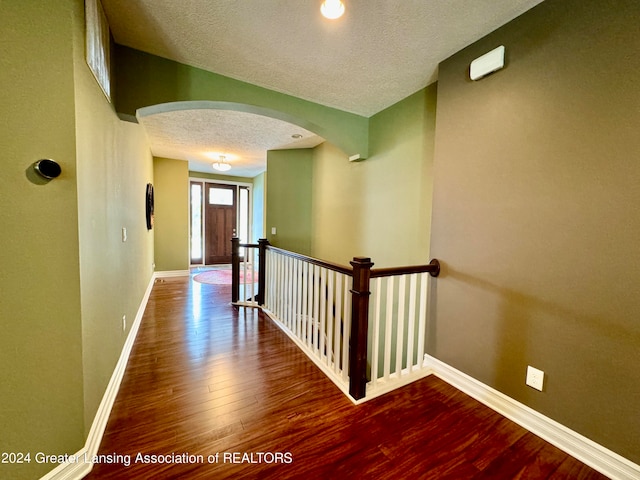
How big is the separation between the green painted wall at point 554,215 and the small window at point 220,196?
20.4ft

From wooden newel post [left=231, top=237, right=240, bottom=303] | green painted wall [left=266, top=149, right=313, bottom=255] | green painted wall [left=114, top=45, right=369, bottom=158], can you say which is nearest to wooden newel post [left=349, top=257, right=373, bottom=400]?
green painted wall [left=114, top=45, right=369, bottom=158]

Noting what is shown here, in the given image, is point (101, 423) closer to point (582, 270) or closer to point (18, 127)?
point (18, 127)

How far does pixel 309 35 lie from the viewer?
1756 mm

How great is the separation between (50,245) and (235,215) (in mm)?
6282

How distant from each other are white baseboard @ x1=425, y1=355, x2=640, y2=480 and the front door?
20.9 ft

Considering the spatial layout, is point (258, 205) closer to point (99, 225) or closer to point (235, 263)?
point (235, 263)

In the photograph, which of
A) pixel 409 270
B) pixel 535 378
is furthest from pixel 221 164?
pixel 535 378

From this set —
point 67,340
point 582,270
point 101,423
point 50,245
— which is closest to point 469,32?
point 582,270

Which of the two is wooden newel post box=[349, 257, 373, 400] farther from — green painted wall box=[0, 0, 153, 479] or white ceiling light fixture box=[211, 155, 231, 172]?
white ceiling light fixture box=[211, 155, 231, 172]

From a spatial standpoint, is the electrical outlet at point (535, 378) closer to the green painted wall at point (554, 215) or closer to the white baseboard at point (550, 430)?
the green painted wall at point (554, 215)

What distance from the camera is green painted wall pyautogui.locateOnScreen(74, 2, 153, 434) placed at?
1212mm

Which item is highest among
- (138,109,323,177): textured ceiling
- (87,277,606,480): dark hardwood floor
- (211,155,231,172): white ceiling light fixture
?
(138,109,323,177): textured ceiling

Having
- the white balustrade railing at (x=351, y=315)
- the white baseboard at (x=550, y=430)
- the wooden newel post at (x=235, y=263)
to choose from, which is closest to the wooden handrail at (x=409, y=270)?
the white balustrade railing at (x=351, y=315)

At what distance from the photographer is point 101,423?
1449 mm
